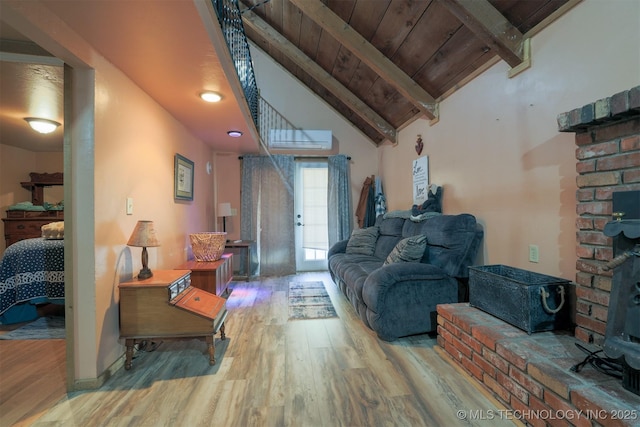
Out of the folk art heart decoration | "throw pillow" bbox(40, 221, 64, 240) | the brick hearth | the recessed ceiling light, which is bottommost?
the brick hearth

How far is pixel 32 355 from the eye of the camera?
6.97ft

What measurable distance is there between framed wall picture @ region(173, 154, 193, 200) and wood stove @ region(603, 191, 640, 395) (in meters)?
3.33

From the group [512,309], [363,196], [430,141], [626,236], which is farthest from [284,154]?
[626,236]

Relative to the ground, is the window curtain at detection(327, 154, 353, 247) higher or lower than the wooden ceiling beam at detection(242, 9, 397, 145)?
lower

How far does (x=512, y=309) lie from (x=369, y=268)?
1454mm

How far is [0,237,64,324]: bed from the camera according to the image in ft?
8.59

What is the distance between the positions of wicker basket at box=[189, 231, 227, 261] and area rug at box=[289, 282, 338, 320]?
1.04m

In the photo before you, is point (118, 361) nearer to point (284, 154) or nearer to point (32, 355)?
point (32, 355)

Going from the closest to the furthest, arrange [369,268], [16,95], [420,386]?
[420,386] → [16,95] → [369,268]

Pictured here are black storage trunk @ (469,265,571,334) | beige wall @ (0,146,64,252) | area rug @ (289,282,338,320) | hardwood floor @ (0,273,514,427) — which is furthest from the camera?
beige wall @ (0,146,64,252)

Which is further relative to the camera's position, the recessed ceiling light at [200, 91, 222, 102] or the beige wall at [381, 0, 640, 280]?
the recessed ceiling light at [200, 91, 222, 102]

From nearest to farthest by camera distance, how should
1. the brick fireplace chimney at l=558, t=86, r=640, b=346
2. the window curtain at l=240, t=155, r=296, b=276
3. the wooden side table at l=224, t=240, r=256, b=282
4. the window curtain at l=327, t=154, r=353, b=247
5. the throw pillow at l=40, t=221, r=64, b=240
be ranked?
1. the brick fireplace chimney at l=558, t=86, r=640, b=346
2. the throw pillow at l=40, t=221, r=64, b=240
3. the wooden side table at l=224, t=240, r=256, b=282
4. the window curtain at l=240, t=155, r=296, b=276
5. the window curtain at l=327, t=154, r=353, b=247

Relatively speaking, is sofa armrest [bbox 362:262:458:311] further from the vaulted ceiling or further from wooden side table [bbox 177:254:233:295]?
the vaulted ceiling

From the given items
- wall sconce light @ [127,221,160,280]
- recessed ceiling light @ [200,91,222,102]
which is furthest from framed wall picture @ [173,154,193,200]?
wall sconce light @ [127,221,160,280]
